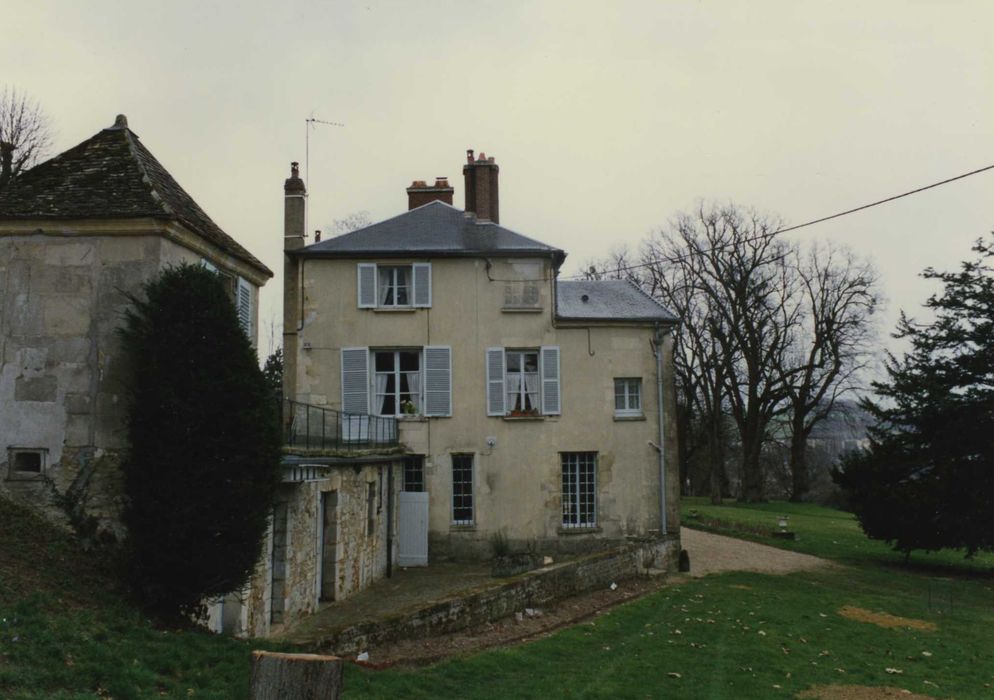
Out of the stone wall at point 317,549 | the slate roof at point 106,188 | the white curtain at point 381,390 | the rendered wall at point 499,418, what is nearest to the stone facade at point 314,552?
the stone wall at point 317,549

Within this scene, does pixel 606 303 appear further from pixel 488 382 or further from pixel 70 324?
pixel 70 324

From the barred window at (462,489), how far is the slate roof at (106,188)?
11.1 metres

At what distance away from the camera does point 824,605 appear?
16.9 metres

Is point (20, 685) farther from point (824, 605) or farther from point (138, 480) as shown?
point (824, 605)

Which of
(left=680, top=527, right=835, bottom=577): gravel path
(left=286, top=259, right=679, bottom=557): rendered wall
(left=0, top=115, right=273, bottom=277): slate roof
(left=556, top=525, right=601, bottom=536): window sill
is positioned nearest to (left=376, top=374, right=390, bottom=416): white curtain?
(left=286, top=259, right=679, bottom=557): rendered wall

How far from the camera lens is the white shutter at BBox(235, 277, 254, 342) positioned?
12.2 m

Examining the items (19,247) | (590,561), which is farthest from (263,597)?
(590,561)

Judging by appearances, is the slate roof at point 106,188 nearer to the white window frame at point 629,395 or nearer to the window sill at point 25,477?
the window sill at point 25,477

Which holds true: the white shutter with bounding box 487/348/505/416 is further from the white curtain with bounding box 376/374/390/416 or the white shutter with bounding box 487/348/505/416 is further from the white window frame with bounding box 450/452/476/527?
the white curtain with bounding box 376/374/390/416

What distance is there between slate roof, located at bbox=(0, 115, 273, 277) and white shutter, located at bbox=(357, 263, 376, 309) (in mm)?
9855

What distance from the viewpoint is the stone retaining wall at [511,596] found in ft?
35.5

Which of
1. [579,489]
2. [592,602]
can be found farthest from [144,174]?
[579,489]

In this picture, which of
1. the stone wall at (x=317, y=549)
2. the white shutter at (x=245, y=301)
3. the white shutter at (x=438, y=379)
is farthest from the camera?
the white shutter at (x=438, y=379)

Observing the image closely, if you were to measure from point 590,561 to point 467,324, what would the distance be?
7.05 metres
